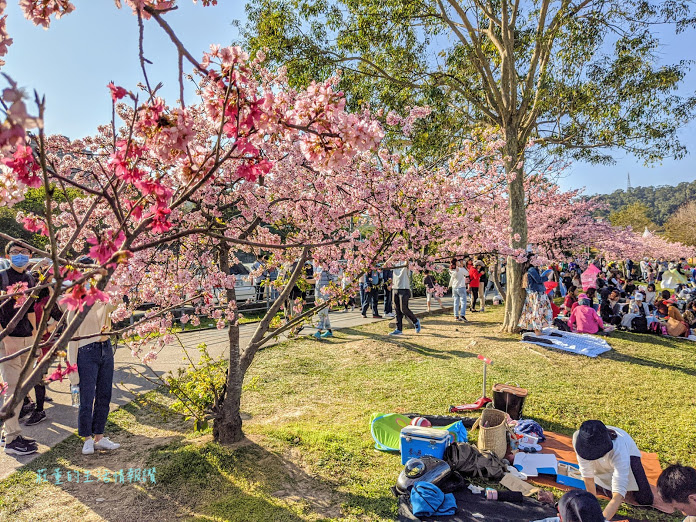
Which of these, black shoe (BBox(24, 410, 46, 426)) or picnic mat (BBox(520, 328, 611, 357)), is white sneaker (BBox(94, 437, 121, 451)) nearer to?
black shoe (BBox(24, 410, 46, 426))

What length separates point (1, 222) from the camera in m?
17.3

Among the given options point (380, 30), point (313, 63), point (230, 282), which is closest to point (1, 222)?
point (313, 63)

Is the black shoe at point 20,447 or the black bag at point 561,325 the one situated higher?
the black bag at point 561,325

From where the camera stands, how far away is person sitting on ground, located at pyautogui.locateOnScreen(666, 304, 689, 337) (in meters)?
9.90

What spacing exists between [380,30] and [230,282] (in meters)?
7.34

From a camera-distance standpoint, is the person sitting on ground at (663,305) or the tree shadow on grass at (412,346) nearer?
the tree shadow on grass at (412,346)

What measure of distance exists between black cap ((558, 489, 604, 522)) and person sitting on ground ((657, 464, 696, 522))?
1.01 meters

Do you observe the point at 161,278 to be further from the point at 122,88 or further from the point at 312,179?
the point at 122,88

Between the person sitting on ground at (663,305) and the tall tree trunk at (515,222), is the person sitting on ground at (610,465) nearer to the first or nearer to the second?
the tall tree trunk at (515,222)

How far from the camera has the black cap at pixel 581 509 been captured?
8.60 ft

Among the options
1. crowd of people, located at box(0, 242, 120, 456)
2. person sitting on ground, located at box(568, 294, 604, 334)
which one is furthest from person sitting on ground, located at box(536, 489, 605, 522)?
person sitting on ground, located at box(568, 294, 604, 334)

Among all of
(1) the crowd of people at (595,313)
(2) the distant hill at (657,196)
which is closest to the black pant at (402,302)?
(1) the crowd of people at (595,313)

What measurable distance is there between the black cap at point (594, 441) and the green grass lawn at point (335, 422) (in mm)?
772

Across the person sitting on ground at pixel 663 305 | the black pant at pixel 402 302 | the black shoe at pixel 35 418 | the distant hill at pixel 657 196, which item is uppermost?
the distant hill at pixel 657 196
